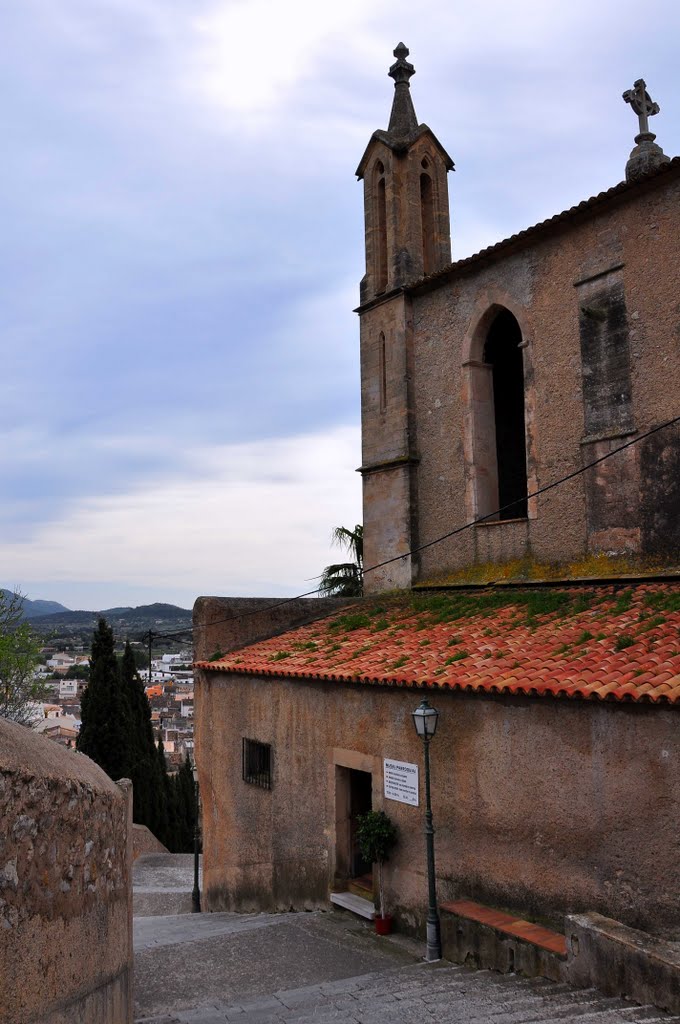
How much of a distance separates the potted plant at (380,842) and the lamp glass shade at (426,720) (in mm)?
2135

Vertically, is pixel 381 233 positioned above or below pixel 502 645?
above

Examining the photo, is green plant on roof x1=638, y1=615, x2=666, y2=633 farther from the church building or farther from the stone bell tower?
the stone bell tower

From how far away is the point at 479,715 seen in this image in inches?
373

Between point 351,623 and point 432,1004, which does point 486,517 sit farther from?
point 432,1004

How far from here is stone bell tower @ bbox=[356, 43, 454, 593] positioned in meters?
16.4

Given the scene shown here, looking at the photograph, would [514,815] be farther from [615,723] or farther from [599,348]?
[599,348]

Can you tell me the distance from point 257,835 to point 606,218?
1151 cm

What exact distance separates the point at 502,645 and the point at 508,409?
720 cm

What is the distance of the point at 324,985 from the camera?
832 cm

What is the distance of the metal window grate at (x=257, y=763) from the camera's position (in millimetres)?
13555

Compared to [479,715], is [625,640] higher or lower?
higher

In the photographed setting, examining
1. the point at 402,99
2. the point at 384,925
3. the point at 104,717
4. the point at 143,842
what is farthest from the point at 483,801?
the point at 104,717

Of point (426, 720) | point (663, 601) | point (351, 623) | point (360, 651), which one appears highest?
point (663, 601)

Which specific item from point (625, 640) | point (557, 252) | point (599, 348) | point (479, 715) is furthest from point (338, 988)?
point (557, 252)
